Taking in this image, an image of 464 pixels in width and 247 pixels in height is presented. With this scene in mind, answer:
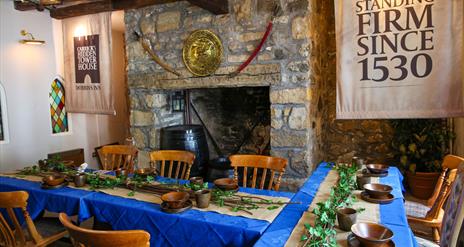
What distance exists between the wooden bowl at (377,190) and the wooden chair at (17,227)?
5.93 feet

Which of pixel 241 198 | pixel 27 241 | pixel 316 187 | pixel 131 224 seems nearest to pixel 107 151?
pixel 27 241

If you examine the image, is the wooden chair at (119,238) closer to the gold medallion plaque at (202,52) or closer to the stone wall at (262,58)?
the stone wall at (262,58)

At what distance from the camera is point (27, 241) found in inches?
82.0

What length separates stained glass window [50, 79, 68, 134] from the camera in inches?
173

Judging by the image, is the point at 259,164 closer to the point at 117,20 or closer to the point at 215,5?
the point at 215,5

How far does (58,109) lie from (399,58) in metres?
4.19

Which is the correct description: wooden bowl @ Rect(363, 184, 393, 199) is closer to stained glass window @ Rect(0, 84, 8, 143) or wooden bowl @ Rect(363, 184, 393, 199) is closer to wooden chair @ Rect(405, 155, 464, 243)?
wooden chair @ Rect(405, 155, 464, 243)

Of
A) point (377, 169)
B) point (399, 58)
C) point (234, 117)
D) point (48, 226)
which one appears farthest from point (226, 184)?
point (234, 117)

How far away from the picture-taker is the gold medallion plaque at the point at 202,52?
127 inches

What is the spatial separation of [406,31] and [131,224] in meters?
2.33

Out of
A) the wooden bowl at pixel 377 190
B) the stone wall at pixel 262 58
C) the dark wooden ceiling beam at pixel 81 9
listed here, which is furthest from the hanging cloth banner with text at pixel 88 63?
the wooden bowl at pixel 377 190

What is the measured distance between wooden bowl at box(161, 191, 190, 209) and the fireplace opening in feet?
7.25

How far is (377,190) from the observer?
182 cm

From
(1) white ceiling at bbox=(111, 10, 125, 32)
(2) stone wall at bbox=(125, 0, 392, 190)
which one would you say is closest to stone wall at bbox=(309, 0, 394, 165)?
(2) stone wall at bbox=(125, 0, 392, 190)
